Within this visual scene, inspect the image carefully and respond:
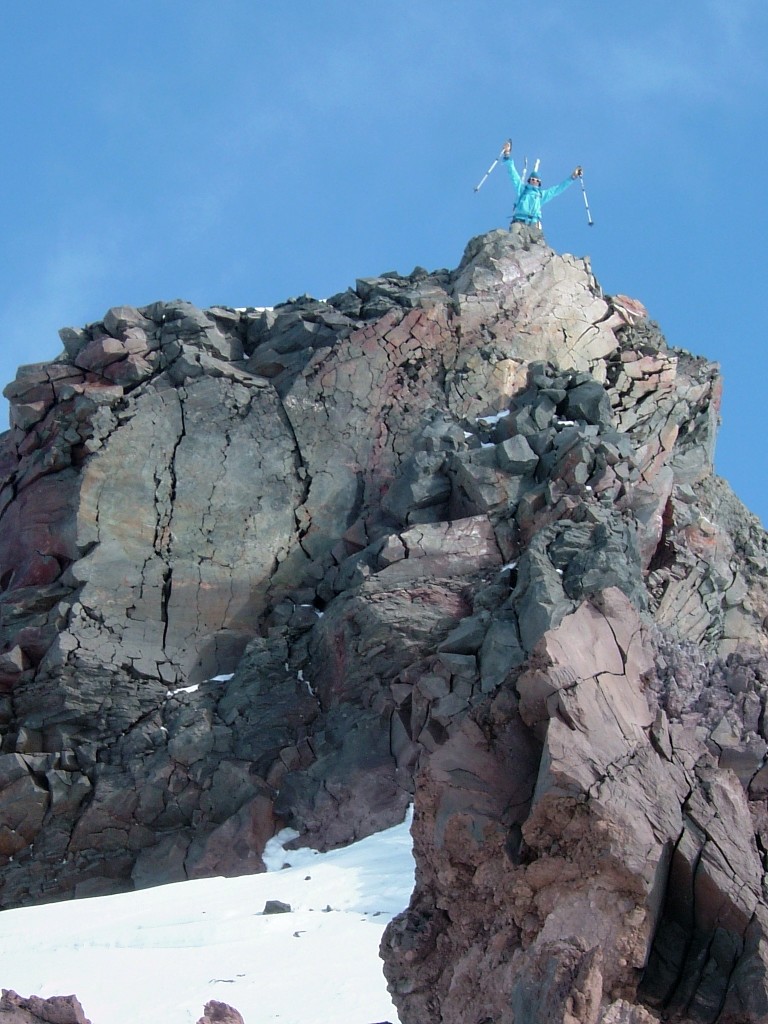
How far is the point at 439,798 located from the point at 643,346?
2107 centimetres

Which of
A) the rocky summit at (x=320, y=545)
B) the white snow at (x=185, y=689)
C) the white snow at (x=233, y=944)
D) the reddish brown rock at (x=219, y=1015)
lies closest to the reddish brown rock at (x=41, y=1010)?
the reddish brown rock at (x=219, y=1015)

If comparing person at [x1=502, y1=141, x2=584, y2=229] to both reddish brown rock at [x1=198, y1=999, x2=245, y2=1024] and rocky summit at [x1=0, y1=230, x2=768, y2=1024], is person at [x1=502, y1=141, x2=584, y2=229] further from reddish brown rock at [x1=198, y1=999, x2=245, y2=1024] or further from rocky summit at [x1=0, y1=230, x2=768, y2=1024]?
reddish brown rock at [x1=198, y1=999, x2=245, y2=1024]

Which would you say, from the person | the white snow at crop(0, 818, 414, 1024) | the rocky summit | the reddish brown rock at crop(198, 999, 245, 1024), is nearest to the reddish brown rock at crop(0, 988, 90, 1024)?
the reddish brown rock at crop(198, 999, 245, 1024)

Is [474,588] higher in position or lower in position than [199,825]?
higher

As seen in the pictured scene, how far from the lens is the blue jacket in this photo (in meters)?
33.9

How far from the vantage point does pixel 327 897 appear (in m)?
18.4

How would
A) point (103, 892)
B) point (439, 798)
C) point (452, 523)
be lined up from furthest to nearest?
point (452, 523), point (103, 892), point (439, 798)

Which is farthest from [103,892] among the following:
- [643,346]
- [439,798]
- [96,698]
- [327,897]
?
[643,346]

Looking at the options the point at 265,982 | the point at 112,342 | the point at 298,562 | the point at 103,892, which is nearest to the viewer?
the point at 265,982

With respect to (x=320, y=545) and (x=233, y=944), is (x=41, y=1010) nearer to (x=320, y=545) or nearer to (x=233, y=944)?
(x=233, y=944)

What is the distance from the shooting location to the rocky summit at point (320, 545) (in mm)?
22359

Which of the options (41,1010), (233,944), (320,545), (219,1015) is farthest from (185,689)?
(219,1015)

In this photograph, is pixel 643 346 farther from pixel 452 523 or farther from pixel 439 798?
pixel 439 798

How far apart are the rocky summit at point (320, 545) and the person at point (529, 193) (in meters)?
2.91
